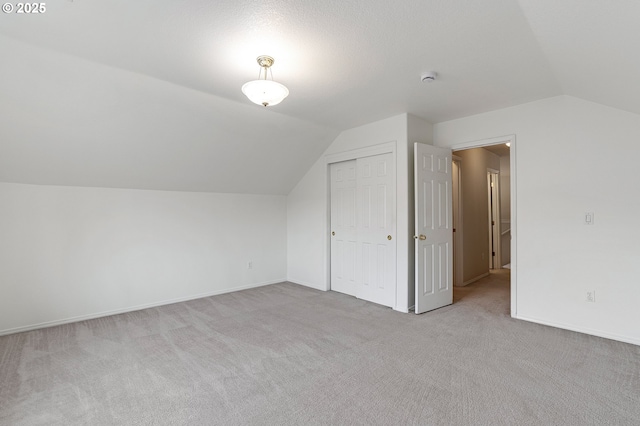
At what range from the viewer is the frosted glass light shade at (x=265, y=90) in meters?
2.36

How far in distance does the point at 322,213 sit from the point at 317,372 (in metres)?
2.96

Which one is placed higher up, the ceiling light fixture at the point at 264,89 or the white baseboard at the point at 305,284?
the ceiling light fixture at the point at 264,89

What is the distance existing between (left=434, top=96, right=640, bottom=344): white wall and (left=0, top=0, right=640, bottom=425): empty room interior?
0.8 inches

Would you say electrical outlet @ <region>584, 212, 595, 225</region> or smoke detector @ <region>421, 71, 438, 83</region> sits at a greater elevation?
smoke detector @ <region>421, 71, 438, 83</region>

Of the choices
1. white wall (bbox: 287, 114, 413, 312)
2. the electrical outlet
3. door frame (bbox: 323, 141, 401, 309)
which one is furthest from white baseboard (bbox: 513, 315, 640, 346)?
door frame (bbox: 323, 141, 401, 309)

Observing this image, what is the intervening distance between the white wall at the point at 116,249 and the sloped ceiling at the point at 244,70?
0.29m

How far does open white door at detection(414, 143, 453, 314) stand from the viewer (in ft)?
12.6

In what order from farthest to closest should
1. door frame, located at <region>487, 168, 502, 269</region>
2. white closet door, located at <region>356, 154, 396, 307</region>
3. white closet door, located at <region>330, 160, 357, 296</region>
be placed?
door frame, located at <region>487, 168, 502, 269</region>
white closet door, located at <region>330, 160, 357, 296</region>
white closet door, located at <region>356, 154, 396, 307</region>

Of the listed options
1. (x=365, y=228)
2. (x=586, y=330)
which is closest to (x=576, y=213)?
(x=586, y=330)

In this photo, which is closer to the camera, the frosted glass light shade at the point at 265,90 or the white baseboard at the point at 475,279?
the frosted glass light shade at the point at 265,90

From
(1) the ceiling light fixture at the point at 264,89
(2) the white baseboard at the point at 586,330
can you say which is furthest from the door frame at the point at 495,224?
(1) the ceiling light fixture at the point at 264,89

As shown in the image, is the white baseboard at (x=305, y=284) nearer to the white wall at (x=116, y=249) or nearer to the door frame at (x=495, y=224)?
the white wall at (x=116, y=249)

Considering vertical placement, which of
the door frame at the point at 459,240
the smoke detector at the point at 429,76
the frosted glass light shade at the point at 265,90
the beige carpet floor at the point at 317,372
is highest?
the smoke detector at the point at 429,76

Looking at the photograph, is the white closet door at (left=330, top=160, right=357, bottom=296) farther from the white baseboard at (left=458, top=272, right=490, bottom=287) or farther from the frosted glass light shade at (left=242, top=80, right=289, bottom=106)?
the frosted glass light shade at (left=242, top=80, right=289, bottom=106)
